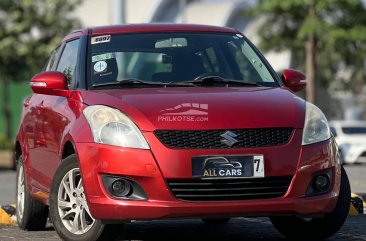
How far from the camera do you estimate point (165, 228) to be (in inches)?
328

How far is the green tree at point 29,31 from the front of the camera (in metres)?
38.9

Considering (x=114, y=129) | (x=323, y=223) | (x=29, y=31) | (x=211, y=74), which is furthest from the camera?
(x=29, y=31)

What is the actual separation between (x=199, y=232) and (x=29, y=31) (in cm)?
3386

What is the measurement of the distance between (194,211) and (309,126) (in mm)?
980

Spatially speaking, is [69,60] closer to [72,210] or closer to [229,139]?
[72,210]

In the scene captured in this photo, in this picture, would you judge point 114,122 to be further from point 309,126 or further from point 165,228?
point 165,228

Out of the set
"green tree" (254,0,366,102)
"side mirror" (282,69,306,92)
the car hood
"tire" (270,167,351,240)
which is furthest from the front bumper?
"green tree" (254,0,366,102)

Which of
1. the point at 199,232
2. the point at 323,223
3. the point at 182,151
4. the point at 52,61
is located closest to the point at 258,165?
the point at 182,151

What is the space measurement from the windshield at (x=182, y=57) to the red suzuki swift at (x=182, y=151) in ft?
0.06

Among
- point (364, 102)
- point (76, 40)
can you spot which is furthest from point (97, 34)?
point (364, 102)

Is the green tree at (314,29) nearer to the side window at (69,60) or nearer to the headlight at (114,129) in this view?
the side window at (69,60)

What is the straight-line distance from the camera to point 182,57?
7.55 meters

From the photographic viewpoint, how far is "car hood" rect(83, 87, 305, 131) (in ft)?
20.8

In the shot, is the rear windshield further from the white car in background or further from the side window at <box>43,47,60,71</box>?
the side window at <box>43,47,60,71</box>
